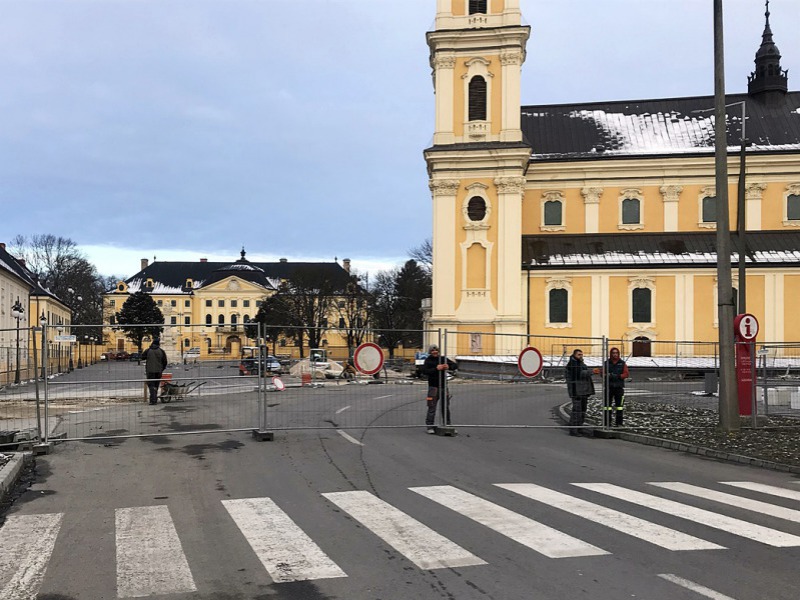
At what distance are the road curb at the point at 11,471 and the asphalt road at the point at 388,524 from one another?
0.96ft

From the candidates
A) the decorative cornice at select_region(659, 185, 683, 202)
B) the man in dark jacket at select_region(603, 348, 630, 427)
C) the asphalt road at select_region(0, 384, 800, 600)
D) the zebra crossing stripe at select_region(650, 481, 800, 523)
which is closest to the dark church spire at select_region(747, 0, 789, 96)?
the decorative cornice at select_region(659, 185, 683, 202)

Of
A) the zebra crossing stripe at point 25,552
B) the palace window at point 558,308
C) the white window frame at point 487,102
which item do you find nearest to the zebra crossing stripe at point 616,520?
the zebra crossing stripe at point 25,552

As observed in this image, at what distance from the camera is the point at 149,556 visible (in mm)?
6484

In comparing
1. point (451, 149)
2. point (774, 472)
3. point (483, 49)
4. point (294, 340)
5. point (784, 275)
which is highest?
point (483, 49)

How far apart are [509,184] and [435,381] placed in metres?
38.6

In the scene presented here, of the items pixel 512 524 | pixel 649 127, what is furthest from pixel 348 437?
pixel 649 127

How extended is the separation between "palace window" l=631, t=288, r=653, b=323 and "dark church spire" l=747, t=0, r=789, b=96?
852 inches

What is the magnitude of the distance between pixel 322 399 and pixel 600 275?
130ft

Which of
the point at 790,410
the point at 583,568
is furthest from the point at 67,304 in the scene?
the point at 583,568

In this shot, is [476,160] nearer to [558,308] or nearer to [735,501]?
[558,308]

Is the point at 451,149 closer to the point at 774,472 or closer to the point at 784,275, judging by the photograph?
the point at 784,275

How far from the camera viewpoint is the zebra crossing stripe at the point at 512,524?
6.65 meters

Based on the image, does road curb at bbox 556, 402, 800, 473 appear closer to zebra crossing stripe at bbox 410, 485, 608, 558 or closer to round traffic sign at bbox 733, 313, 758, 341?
round traffic sign at bbox 733, 313, 758, 341

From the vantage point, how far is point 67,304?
86.1 m
